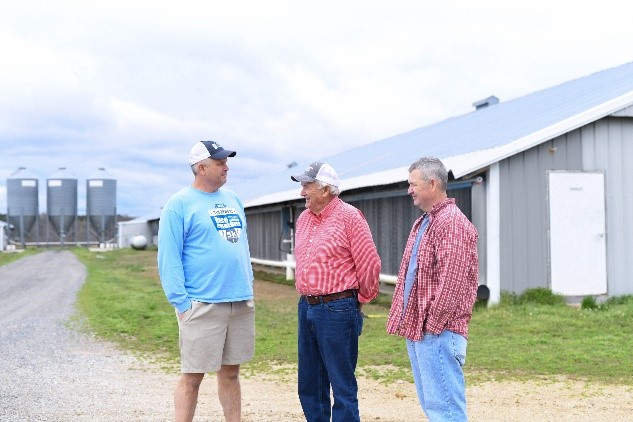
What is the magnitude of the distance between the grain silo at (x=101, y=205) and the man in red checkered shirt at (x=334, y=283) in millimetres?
54071

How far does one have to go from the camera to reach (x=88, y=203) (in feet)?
187

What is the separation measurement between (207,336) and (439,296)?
149 cm

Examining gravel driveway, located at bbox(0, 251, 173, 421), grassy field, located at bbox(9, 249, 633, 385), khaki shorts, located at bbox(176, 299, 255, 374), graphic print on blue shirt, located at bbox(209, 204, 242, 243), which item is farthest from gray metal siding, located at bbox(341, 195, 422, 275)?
khaki shorts, located at bbox(176, 299, 255, 374)

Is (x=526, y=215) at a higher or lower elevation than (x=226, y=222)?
higher

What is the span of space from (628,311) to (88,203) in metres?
50.4

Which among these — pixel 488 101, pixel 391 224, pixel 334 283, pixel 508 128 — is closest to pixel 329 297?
pixel 334 283

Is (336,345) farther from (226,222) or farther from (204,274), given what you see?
(226,222)

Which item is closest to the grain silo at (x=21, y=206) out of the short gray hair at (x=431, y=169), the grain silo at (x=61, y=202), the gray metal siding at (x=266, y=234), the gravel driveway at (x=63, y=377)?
the grain silo at (x=61, y=202)

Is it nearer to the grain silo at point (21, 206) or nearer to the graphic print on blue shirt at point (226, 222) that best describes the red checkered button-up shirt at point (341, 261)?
the graphic print on blue shirt at point (226, 222)

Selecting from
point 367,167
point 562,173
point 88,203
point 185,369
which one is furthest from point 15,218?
point 185,369

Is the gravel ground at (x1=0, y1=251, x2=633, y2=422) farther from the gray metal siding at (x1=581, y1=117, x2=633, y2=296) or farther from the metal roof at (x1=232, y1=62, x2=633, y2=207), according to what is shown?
the gray metal siding at (x1=581, y1=117, x2=633, y2=296)

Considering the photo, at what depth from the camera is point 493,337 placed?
Answer: 948cm

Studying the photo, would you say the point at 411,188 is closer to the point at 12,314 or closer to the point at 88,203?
the point at 12,314

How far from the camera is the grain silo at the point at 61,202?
55.9 metres
